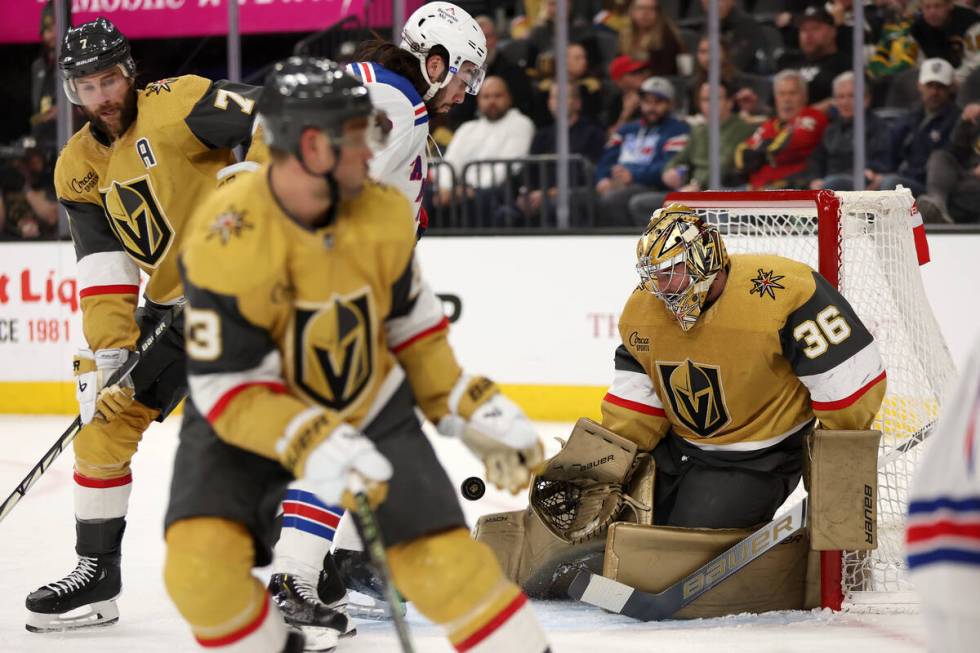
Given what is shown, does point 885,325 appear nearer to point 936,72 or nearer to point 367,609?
point 367,609

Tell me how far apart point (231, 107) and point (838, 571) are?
1605 millimetres

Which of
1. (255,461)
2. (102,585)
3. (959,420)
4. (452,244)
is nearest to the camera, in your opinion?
(959,420)

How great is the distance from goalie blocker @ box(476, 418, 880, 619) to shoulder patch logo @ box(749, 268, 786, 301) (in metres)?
0.31

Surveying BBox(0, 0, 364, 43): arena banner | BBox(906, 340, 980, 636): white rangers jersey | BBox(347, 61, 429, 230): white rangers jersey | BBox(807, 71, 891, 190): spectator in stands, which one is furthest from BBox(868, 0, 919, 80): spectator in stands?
BBox(906, 340, 980, 636): white rangers jersey

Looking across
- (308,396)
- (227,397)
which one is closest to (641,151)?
(308,396)

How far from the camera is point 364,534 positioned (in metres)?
1.82

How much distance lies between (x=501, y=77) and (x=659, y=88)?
0.77 meters

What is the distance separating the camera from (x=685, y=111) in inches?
247

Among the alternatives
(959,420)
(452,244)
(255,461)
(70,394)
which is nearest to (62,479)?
(70,394)

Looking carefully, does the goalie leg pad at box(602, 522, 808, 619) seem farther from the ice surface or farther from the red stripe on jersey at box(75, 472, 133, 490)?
the red stripe on jersey at box(75, 472, 133, 490)

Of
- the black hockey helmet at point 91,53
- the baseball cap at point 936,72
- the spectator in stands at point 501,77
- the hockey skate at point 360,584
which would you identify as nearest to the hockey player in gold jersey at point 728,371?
the hockey skate at point 360,584

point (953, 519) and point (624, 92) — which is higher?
point (624, 92)

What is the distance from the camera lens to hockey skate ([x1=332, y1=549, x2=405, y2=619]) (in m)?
2.93

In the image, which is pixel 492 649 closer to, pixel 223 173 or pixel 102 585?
pixel 223 173
